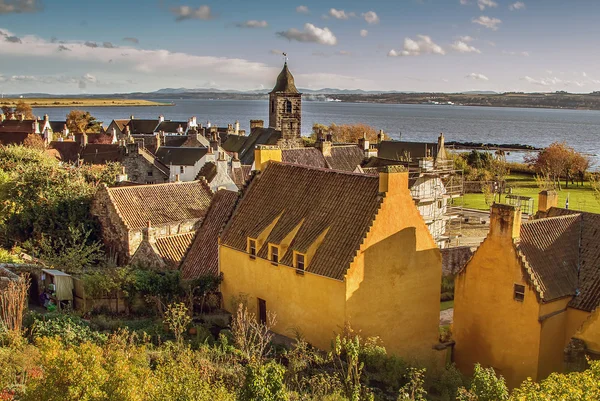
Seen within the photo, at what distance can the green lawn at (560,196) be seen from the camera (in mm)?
68062

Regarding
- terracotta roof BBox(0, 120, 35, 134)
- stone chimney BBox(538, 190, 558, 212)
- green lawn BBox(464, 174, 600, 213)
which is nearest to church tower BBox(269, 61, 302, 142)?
green lawn BBox(464, 174, 600, 213)

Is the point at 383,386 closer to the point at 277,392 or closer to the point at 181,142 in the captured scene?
the point at 277,392

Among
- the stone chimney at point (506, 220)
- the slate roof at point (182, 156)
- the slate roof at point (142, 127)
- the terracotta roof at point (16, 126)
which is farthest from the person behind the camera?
the slate roof at point (142, 127)

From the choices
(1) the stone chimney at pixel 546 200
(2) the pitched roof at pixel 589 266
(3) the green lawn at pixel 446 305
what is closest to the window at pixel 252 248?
(3) the green lawn at pixel 446 305

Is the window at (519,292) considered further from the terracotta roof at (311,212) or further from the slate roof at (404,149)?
the slate roof at (404,149)

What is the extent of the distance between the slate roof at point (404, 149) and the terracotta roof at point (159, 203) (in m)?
39.7

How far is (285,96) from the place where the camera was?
8419 cm

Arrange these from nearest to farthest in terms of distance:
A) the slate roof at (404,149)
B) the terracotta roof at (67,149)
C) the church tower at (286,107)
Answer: the terracotta roof at (67,149)
the slate roof at (404,149)
the church tower at (286,107)

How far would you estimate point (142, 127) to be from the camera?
123125 mm

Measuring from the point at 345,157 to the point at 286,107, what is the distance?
19.0 metres

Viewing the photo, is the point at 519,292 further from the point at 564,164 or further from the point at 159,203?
the point at 564,164

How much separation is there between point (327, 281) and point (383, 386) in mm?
4309

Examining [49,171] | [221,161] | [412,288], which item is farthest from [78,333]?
[221,161]

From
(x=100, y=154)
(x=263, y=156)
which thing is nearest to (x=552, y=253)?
(x=263, y=156)
